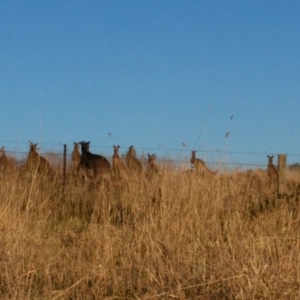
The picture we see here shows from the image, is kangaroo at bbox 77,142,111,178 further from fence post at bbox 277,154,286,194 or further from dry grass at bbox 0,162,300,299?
dry grass at bbox 0,162,300,299

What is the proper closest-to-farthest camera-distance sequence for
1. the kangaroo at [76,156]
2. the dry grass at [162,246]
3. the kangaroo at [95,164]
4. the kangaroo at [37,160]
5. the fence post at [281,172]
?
the dry grass at [162,246]
the fence post at [281,172]
the kangaroo at [37,160]
the kangaroo at [95,164]
the kangaroo at [76,156]

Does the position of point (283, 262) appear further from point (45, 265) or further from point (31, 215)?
point (31, 215)

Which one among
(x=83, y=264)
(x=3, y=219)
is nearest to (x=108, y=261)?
(x=83, y=264)

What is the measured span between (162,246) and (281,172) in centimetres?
705

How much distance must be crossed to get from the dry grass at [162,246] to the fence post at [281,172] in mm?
1416

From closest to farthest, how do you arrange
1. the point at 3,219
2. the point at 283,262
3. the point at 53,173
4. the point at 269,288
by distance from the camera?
the point at 269,288
the point at 283,262
the point at 3,219
the point at 53,173

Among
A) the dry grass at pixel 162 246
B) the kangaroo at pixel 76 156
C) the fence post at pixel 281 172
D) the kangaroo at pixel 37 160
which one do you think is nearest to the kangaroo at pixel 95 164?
the kangaroo at pixel 76 156

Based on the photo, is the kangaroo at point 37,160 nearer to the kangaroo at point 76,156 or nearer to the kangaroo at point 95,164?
the kangaroo at point 95,164

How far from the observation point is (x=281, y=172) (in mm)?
13000

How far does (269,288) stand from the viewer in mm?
4781

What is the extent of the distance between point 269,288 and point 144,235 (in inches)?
102

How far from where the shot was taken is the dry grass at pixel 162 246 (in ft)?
16.8

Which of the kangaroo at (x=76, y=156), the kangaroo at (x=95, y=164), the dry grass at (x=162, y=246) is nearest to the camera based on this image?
the dry grass at (x=162, y=246)

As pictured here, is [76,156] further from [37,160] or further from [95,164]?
[37,160]
